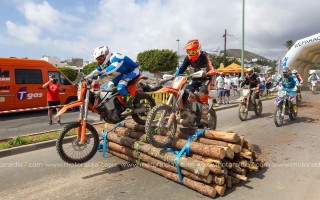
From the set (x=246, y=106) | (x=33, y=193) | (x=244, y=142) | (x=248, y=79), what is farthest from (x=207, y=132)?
(x=248, y=79)

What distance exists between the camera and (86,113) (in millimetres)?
5609

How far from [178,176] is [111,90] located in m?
2.34

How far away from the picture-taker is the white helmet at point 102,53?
5.96 metres

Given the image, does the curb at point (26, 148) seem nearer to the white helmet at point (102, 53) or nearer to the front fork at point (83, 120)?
the front fork at point (83, 120)

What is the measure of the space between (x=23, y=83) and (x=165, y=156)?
10.9 metres

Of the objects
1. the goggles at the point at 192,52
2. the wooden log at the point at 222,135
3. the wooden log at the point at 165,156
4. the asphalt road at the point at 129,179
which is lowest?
the asphalt road at the point at 129,179

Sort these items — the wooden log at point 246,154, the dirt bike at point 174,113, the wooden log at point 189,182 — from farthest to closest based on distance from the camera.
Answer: the dirt bike at point 174,113
the wooden log at point 246,154
the wooden log at point 189,182

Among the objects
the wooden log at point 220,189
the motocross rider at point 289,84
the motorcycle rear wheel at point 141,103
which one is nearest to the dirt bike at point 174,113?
the motorcycle rear wheel at point 141,103

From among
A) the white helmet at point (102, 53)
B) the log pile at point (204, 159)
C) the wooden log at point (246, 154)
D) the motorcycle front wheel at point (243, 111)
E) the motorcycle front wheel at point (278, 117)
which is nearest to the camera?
the log pile at point (204, 159)

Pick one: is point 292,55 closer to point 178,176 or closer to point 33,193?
point 178,176

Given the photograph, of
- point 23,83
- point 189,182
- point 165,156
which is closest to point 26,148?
point 165,156

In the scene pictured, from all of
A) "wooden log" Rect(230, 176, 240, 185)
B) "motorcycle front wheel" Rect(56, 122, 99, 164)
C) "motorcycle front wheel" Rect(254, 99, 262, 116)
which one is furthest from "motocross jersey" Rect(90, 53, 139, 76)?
"motorcycle front wheel" Rect(254, 99, 262, 116)

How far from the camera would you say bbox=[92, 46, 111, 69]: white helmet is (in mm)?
5965

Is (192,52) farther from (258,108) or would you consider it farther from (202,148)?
(258,108)
